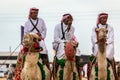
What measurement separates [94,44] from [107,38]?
419 millimetres

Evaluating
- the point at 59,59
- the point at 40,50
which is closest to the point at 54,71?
the point at 59,59

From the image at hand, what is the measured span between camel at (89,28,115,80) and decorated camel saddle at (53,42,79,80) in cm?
57

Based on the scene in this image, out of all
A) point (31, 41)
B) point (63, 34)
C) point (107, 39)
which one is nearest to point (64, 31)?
point (63, 34)

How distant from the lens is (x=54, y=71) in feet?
59.4

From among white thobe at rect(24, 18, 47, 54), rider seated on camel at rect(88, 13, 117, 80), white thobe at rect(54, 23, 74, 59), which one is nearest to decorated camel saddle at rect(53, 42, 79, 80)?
white thobe at rect(54, 23, 74, 59)

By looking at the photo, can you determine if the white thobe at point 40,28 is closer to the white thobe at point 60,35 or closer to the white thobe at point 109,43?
the white thobe at point 60,35

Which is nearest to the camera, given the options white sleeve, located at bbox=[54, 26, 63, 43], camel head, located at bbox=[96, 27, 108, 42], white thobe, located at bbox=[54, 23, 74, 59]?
camel head, located at bbox=[96, 27, 108, 42]

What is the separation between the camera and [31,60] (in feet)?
53.7

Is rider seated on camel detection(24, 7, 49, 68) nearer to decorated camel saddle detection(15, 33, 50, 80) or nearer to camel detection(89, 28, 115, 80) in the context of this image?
decorated camel saddle detection(15, 33, 50, 80)

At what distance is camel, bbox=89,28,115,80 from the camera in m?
16.9

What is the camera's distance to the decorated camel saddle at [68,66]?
17062mm

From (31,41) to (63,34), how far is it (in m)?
2.20

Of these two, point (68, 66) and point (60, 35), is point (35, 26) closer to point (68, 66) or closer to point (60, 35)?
point (60, 35)

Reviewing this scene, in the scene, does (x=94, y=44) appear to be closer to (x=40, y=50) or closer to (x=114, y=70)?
(x=114, y=70)
